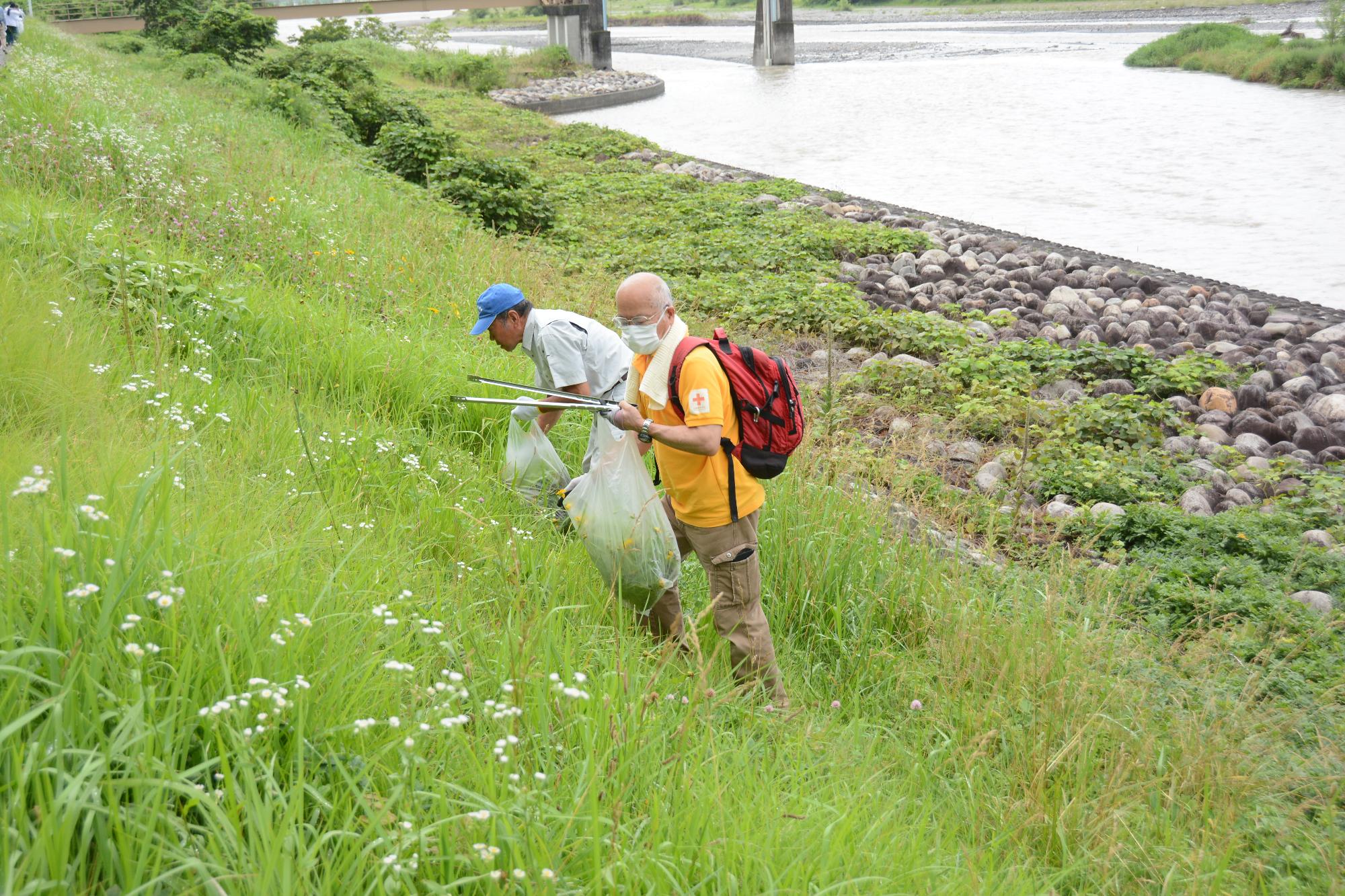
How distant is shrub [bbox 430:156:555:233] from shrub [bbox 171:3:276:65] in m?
13.6

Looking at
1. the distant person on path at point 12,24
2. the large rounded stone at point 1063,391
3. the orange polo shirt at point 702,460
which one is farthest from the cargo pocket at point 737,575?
the distant person on path at point 12,24

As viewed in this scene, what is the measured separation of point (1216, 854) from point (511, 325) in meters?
3.30

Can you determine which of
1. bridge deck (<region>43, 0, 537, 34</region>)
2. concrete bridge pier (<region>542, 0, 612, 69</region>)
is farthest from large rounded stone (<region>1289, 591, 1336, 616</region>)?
concrete bridge pier (<region>542, 0, 612, 69</region>)

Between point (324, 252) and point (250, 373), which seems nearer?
point (250, 373)

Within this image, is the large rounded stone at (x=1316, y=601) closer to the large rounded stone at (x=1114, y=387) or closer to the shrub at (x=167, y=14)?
the large rounded stone at (x=1114, y=387)

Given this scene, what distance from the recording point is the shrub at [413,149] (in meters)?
15.1

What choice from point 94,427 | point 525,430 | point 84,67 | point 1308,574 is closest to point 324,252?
point 525,430

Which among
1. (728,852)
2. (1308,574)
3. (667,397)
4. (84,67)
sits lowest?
(1308,574)

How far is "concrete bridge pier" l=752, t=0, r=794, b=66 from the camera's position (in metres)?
51.3

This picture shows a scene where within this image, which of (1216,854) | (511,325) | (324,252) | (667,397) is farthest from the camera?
(324,252)

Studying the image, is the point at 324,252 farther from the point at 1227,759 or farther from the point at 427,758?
the point at 1227,759

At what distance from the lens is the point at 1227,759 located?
351 cm

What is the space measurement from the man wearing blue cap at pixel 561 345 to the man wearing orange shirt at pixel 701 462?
57 centimetres

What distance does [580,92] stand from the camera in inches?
1623
